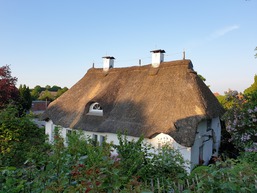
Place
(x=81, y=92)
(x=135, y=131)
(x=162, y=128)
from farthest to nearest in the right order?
(x=81, y=92), (x=135, y=131), (x=162, y=128)

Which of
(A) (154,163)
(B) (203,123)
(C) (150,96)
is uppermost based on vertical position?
(C) (150,96)

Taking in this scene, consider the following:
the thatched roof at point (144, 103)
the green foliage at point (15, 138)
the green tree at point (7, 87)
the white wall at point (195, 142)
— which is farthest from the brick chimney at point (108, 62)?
the green foliage at point (15, 138)

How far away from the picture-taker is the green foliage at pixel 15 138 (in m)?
4.33

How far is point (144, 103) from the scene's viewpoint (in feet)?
37.1

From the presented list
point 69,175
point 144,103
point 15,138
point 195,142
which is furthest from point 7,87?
point 69,175

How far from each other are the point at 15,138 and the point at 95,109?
27.1 ft

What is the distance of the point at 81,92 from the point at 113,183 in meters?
13.5

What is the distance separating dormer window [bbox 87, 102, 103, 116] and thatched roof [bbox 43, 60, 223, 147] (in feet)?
0.86

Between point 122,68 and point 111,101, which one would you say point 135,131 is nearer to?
point 111,101

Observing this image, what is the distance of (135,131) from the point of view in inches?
396

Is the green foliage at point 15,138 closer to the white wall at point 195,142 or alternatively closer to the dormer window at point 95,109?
the white wall at point 195,142

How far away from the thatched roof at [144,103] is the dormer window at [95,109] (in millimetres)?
261

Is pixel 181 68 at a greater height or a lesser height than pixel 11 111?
greater

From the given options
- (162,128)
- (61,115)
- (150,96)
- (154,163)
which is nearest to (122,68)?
(150,96)
